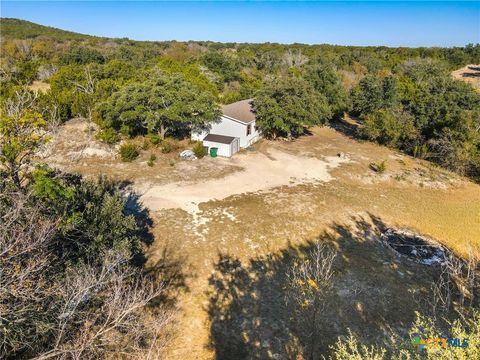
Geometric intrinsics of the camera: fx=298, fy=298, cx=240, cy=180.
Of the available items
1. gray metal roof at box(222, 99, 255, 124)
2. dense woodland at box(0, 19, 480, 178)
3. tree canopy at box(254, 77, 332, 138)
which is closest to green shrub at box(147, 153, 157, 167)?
dense woodland at box(0, 19, 480, 178)

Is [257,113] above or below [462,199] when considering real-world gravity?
above

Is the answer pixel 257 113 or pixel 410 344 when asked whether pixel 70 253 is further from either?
pixel 257 113

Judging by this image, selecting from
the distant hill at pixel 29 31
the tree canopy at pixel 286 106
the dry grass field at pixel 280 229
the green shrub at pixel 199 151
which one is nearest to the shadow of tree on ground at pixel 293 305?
the dry grass field at pixel 280 229

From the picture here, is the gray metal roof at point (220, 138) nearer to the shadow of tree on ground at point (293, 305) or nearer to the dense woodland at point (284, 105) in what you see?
the dense woodland at point (284, 105)

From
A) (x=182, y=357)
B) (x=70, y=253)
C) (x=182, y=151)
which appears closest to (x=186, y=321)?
Result: (x=182, y=357)

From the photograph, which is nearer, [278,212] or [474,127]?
[278,212]

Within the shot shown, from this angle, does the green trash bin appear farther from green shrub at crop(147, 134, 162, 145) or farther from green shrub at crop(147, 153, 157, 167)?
green shrub at crop(147, 134, 162, 145)
